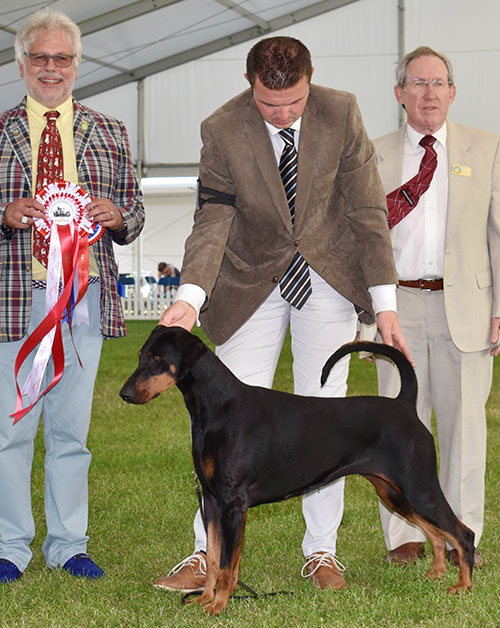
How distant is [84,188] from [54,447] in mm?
1106

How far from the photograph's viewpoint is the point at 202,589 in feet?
9.66

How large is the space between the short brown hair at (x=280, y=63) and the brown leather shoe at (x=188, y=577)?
1.85 metres

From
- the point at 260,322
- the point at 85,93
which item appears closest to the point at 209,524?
the point at 260,322

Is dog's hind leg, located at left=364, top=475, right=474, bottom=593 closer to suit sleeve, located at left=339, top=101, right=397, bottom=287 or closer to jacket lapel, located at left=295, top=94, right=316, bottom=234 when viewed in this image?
suit sleeve, located at left=339, top=101, right=397, bottom=287

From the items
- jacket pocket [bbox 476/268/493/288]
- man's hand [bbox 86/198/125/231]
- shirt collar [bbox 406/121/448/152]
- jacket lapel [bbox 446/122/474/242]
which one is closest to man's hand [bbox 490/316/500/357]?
jacket pocket [bbox 476/268/493/288]

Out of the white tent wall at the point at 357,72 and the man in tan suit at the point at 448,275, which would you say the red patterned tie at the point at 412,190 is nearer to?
the man in tan suit at the point at 448,275

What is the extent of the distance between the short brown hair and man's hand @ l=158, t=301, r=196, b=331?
2.74 feet

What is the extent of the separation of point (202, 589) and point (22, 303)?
1.34 m

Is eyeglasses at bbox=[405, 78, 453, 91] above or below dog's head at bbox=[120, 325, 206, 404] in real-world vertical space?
above

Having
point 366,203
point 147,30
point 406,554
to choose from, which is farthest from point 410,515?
point 147,30

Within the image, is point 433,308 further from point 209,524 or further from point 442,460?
point 209,524

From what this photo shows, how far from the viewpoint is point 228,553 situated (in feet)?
8.42

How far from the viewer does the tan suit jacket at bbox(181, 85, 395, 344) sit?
2.95 m

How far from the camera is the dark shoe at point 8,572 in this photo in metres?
3.08
